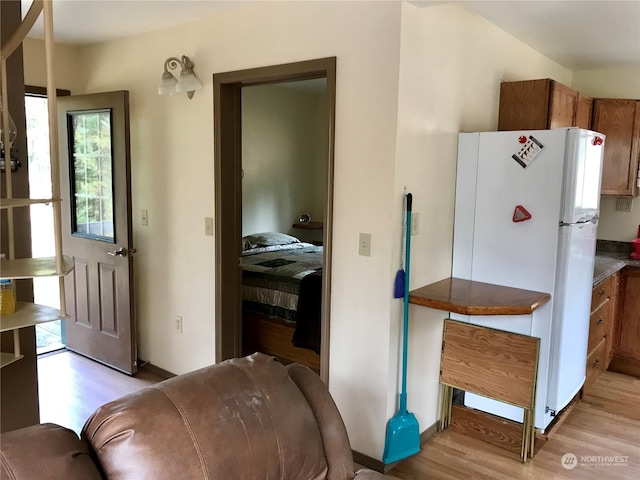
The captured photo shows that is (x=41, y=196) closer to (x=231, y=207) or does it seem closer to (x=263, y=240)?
(x=263, y=240)

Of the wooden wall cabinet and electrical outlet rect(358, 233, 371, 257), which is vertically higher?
electrical outlet rect(358, 233, 371, 257)

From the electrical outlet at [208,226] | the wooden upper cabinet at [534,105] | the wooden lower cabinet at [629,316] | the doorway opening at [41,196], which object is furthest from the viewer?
the doorway opening at [41,196]

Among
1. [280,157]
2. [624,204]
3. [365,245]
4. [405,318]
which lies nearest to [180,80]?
[365,245]

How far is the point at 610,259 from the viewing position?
3.85 metres

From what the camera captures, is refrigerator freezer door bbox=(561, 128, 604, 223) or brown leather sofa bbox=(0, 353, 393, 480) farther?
refrigerator freezer door bbox=(561, 128, 604, 223)

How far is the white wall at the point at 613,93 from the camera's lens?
4.21 meters

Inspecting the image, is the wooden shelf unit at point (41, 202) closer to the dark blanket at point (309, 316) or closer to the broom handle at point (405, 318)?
the broom handle at point (405, 318)

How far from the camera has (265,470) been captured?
1338mm

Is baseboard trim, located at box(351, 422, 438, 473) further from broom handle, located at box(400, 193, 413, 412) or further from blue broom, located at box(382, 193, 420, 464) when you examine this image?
broom handle, located at box(400, 193, 413, 412)

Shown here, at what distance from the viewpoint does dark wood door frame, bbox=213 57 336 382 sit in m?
2.69

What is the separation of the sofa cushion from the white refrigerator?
5.31 ft

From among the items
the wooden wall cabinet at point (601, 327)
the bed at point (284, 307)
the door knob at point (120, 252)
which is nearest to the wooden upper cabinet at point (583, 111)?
the wooden wall cabinet at point (601, 327)

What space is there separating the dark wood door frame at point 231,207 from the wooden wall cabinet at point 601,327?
72.5 inches

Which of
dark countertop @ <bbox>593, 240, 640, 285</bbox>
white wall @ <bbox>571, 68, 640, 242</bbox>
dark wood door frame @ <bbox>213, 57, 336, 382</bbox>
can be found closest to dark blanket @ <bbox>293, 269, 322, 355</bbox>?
dark wood door frame @ <bbox>213, 57, 336, 382</bbox>
